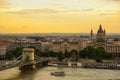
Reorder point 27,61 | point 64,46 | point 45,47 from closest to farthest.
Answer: point 27,61, point 64,46, point 45,47

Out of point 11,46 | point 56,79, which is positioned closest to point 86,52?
point 11,46


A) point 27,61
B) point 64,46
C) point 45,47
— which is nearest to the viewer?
point 27,61

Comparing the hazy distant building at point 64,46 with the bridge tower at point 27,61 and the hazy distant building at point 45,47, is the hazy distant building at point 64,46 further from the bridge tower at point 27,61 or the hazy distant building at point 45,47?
the bridge tower at point 27,61

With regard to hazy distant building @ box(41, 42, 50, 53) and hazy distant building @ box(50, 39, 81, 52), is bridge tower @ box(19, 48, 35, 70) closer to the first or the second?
hazy distant building @ box(50, 39, 81, 52)

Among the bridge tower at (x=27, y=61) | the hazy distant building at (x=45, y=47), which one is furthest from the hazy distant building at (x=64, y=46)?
the bridge tower at (x=27, y=61)

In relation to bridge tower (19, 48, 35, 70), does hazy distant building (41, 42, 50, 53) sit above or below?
above

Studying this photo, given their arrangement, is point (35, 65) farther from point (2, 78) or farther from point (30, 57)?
point (2, 78)

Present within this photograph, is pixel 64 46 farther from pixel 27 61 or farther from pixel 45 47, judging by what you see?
pixel 27 61

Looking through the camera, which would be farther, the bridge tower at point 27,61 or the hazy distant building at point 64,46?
the hazy distant building at point 64,46

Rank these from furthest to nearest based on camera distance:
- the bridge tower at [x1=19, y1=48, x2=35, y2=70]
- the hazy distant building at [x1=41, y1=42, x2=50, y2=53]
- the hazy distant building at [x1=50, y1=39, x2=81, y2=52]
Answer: the hazy distant building at [x1=41, y1=42, x2=50, y2=53] < the hazy distant building at [x1=50, y1=39, x2=81, y2=52] < the bridge tower at [x1=19, y1=48, x2=35, y2=70]

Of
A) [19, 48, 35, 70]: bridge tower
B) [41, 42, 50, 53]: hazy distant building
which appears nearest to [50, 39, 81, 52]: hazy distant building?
[41, 42, 50, 53]: hazy distant building

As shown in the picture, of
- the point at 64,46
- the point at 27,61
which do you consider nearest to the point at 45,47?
the point at 64,46
